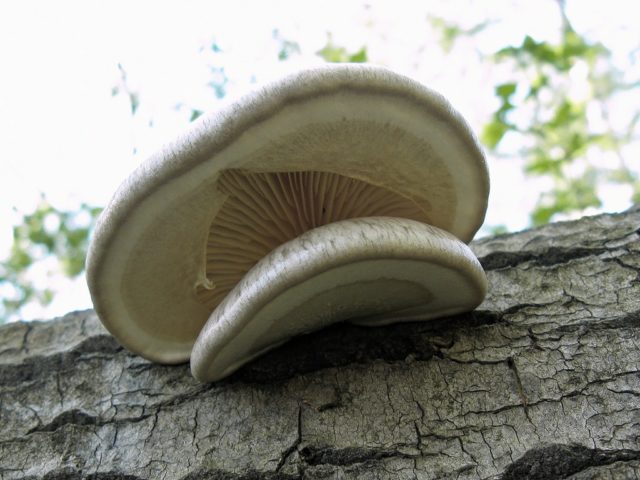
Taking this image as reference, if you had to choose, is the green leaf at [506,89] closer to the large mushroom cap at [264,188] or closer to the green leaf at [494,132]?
the green leaf at [494,132]

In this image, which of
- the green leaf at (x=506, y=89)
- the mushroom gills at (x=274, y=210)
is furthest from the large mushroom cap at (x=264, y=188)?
the green leaf at (x=506, y=89)

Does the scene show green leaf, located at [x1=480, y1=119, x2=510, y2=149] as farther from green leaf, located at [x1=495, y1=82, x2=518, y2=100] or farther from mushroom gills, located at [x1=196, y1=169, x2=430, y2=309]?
mushroom gills, located at [x1=196, y1=169, x2=430, y2=309]

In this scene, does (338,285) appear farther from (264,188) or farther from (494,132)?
(494,132)

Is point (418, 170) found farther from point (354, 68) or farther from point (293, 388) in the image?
point (293, 388)

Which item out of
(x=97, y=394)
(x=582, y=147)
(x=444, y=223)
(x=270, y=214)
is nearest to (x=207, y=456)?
(x=97, y=394)

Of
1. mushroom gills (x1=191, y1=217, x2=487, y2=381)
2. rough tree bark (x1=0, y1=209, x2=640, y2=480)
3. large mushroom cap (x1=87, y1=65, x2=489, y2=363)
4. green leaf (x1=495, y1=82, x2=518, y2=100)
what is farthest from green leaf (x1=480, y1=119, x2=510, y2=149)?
mushroom gills (x1=191, y1=217, x2=487, y2=381)

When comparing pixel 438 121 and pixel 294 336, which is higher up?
pixel 438 121

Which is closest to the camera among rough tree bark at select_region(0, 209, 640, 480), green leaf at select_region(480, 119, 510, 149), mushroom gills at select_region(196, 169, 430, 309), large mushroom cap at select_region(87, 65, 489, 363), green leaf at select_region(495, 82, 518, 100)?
large mushroom cap at select_region(87, 65, 489, 363)

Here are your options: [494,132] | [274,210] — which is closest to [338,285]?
[274,210]
